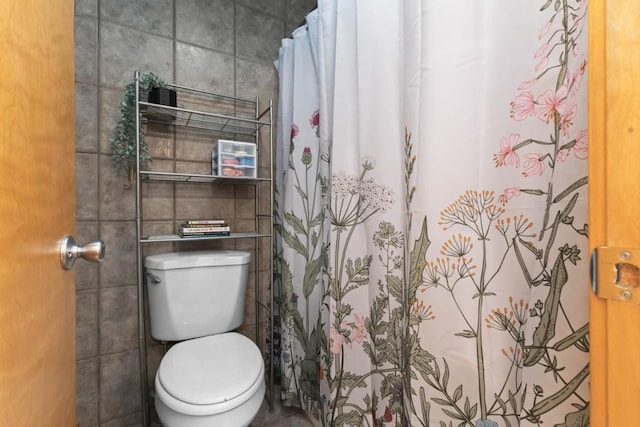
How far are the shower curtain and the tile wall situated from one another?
2.13 ft

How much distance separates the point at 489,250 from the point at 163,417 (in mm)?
1202

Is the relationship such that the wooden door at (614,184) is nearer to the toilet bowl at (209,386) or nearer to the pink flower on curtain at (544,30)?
the pink flower on curtain at (544,30)

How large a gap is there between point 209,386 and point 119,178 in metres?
1.02

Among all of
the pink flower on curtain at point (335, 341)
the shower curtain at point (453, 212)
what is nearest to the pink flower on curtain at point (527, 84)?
the shower curtain at point (453, 212)

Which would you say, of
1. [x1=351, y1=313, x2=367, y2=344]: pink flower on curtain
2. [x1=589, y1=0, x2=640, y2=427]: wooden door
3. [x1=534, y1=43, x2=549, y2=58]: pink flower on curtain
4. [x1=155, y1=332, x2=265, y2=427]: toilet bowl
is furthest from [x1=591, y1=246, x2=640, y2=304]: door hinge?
[x1=155, y1=332, x2=265, y2=427]: toilet bowl

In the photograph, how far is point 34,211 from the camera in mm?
415

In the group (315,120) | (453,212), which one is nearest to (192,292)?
(315,120)

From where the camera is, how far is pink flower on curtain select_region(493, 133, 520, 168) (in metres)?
0.71

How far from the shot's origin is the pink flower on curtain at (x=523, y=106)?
2.24 ft

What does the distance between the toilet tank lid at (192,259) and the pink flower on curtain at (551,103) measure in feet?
4.16

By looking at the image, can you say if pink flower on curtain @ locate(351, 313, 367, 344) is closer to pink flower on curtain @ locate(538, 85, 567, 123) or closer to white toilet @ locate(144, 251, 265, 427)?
white toilet @ locate(144, 251, 265, 427)

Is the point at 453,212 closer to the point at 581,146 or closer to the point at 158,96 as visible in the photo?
the point at 581,146

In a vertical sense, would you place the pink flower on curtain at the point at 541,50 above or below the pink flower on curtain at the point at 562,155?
above

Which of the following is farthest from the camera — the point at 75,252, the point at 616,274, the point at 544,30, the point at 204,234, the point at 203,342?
the point at 204,234
